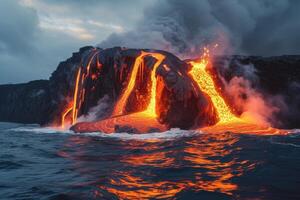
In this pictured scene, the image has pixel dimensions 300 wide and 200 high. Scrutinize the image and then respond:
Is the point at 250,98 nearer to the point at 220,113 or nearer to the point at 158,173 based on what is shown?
the point at 220,113

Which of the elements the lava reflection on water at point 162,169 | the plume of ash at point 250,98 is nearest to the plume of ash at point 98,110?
the plume of ash at point 250,98

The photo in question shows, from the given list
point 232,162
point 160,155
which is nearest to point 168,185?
point 232,162

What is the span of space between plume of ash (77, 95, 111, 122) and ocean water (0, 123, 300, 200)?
43.1ft

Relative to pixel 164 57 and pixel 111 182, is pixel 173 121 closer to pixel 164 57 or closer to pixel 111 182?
pixel 164 57

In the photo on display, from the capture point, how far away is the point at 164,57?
24297mm

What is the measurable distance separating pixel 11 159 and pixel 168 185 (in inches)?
264

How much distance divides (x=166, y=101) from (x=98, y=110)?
717cm

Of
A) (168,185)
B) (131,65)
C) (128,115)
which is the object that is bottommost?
(168,185)

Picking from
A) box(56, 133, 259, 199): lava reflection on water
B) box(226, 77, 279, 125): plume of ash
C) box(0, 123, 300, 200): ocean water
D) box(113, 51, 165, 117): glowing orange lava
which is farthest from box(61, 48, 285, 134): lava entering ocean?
box(0, 123, 300, 200): ocean water

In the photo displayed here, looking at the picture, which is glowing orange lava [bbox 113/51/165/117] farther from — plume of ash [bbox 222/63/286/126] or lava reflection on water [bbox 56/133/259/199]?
lava reflection on water [bbox 56/133/259/199]

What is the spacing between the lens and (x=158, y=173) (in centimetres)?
882

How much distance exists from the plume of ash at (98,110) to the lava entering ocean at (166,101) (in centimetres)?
155

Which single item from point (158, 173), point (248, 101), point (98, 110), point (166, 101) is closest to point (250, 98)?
point (248, 101)

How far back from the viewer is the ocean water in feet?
22.9
